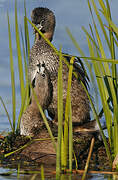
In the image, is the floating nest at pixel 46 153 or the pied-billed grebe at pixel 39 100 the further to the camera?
the pied-billed grebe at pixel 39 100

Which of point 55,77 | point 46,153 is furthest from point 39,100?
point 46,153

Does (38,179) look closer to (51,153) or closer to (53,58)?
(51,153)

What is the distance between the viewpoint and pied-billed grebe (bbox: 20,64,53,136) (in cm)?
731

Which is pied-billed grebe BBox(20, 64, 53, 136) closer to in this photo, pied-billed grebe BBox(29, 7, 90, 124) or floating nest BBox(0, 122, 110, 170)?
pied-billed grebe BBox(29, 7, 90, 124)

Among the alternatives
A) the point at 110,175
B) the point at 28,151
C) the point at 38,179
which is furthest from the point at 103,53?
the point at 28,151

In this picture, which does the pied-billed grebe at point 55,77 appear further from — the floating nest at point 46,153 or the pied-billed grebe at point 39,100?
the floating nest at point 46,153

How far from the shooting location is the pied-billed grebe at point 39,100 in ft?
24.0

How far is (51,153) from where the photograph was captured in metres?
6.14

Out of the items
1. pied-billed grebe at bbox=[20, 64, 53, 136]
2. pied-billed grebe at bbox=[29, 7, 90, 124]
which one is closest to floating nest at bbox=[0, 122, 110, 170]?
pied-billed grebe at bbox=[20, 64, 53, 136]

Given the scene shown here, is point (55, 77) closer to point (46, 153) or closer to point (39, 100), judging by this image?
point (39, 100)

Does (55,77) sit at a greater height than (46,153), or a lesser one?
greater

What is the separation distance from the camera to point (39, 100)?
24.3 feet

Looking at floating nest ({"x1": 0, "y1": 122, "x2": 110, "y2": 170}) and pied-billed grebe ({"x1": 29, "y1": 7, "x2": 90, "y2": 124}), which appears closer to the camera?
floating nest ({"x1": 0, "y1": 122, "x2": 110, "y2": 170})

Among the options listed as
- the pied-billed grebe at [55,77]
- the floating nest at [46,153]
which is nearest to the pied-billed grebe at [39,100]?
the pied-billed grebe at [55,77]
